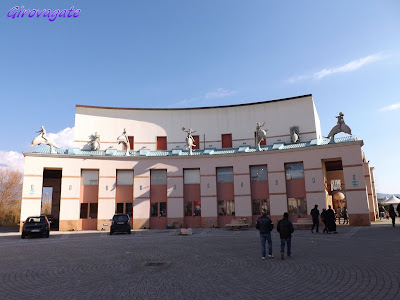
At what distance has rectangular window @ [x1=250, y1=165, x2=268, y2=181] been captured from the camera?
93.9 feet

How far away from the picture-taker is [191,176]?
1180 inches

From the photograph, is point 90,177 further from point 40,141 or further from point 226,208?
point 226,208

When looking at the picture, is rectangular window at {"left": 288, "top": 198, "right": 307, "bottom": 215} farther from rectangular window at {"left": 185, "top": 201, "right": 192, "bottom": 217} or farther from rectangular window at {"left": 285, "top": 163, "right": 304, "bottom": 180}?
rectangular window at {"left": 185, "top": 201, "right": 192, "bottom": 217}

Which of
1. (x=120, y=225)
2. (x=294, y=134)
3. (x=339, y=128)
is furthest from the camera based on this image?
(x=294, y=134)

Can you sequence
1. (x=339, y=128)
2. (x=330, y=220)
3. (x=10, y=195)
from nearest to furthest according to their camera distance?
(x=330, y=220) < (x=339, y=128) < (x=10, y=195)

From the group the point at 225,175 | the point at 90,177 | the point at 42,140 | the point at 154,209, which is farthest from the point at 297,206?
the point at 42,140

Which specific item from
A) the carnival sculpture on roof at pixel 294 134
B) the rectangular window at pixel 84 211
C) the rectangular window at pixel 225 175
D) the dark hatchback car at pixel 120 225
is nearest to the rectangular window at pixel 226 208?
the rectangular window at pixel 225 175

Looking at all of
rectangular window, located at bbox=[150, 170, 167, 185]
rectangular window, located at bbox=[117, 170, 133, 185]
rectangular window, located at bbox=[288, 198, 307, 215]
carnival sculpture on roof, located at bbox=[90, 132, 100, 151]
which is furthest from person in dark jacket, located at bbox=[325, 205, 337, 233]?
carnival sculpture on roof, located at bbox=[90, 132, 100, 151]

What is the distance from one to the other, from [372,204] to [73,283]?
3500 centimetres

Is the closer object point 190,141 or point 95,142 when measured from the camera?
point 190,141

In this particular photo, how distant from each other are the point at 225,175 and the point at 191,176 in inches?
133

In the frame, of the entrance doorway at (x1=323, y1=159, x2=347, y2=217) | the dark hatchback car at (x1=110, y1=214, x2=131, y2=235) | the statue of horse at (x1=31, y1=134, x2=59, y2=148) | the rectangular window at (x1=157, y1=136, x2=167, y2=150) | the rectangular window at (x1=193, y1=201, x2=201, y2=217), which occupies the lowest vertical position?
the dark hatchback car at (x1=110, y1=214, x2=131, y2=235)

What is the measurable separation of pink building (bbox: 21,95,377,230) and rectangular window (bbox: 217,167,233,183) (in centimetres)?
10

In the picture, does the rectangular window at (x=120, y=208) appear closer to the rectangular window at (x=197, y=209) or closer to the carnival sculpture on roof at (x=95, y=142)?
the carnival sculpture on roof at (x=95, y=142)
